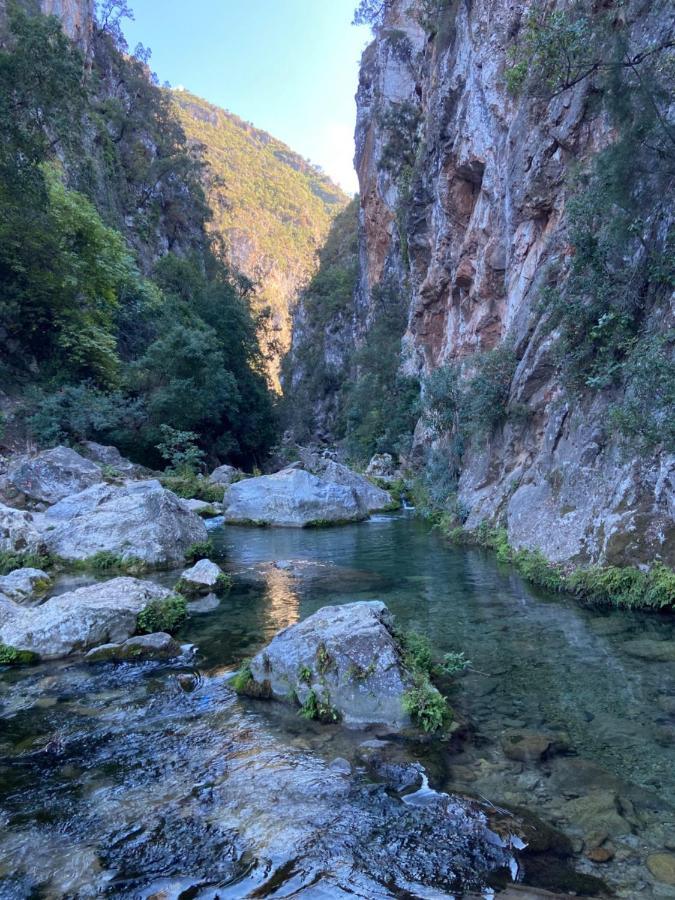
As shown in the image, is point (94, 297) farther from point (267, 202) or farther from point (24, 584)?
point (267, 202)

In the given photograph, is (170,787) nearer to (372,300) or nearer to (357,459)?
(357,459)

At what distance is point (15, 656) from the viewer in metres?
6.36

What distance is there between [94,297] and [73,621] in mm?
24357

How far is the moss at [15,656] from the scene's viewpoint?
630 cm

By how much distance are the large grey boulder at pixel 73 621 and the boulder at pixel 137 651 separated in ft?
1.02

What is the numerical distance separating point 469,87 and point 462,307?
9.10 meters

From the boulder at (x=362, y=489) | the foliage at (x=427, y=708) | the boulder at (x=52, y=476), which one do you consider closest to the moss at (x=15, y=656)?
the foliage at (x=427, y=708)

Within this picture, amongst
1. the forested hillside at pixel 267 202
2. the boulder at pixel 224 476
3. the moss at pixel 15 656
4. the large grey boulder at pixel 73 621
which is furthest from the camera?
the forested hillside at pixel 267 202

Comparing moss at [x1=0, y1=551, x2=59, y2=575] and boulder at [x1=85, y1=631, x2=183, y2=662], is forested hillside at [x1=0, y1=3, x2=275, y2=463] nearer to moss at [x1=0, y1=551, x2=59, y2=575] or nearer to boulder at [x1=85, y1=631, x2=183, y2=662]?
moss at [x1=0, y1=551, x2=59, y2=575]

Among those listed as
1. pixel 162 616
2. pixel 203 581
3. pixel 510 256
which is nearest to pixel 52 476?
pixel 203 581

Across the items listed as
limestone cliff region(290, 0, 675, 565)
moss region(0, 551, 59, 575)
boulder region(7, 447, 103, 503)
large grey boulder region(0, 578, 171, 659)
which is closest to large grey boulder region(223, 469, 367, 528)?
limestone cliff region(290, 0, 675, 565)

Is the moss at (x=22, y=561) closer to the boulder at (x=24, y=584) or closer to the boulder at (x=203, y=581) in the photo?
the boulder at (x=24, y=584)

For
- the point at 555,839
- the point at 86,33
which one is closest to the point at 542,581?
the point at 555,839

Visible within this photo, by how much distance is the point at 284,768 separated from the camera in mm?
3998
